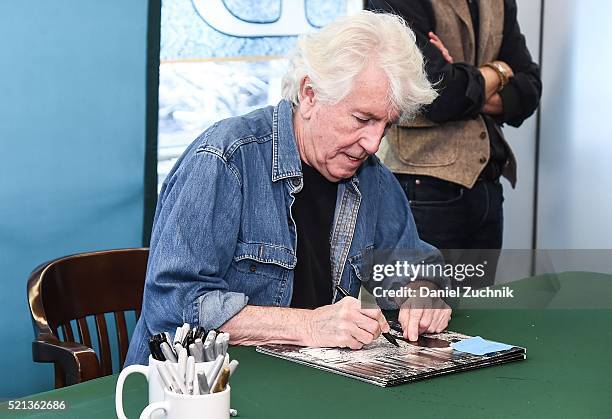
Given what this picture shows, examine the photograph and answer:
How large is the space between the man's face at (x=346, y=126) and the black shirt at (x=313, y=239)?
0.05 metres

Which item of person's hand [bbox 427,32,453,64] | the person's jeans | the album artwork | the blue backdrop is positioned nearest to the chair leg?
the album artwork

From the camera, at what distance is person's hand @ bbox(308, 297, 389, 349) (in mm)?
1789

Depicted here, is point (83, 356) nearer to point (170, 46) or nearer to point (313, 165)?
point (313, 165)

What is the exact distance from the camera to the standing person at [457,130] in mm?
2797

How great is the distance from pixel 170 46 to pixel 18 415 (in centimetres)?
195

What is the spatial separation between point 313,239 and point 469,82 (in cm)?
90

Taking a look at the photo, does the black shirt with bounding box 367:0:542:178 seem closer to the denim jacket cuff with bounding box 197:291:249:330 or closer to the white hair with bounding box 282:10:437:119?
the white hair with bounding box 282:10:437:119

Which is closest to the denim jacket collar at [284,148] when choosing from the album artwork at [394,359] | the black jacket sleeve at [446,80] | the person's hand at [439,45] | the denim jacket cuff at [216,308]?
the denim jacket cuff at [216,308]

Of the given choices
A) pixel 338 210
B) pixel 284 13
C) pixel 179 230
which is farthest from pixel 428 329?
pixel 284 13

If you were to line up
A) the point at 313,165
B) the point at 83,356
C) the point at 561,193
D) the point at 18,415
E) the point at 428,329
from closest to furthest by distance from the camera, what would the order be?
the point at 18,415 < the point at 83,356 < the point at 428,329 < the point at 313,165 < the point at 561,193

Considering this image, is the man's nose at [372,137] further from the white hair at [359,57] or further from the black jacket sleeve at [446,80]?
the black jacket sleeve at [446,80]

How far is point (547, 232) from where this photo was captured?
418 cm

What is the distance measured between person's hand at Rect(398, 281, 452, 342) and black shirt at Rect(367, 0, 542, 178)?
2.96 feet

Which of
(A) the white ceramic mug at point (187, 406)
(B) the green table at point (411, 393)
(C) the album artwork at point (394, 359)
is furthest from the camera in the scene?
(C) the album artwork at point (394, 359)
